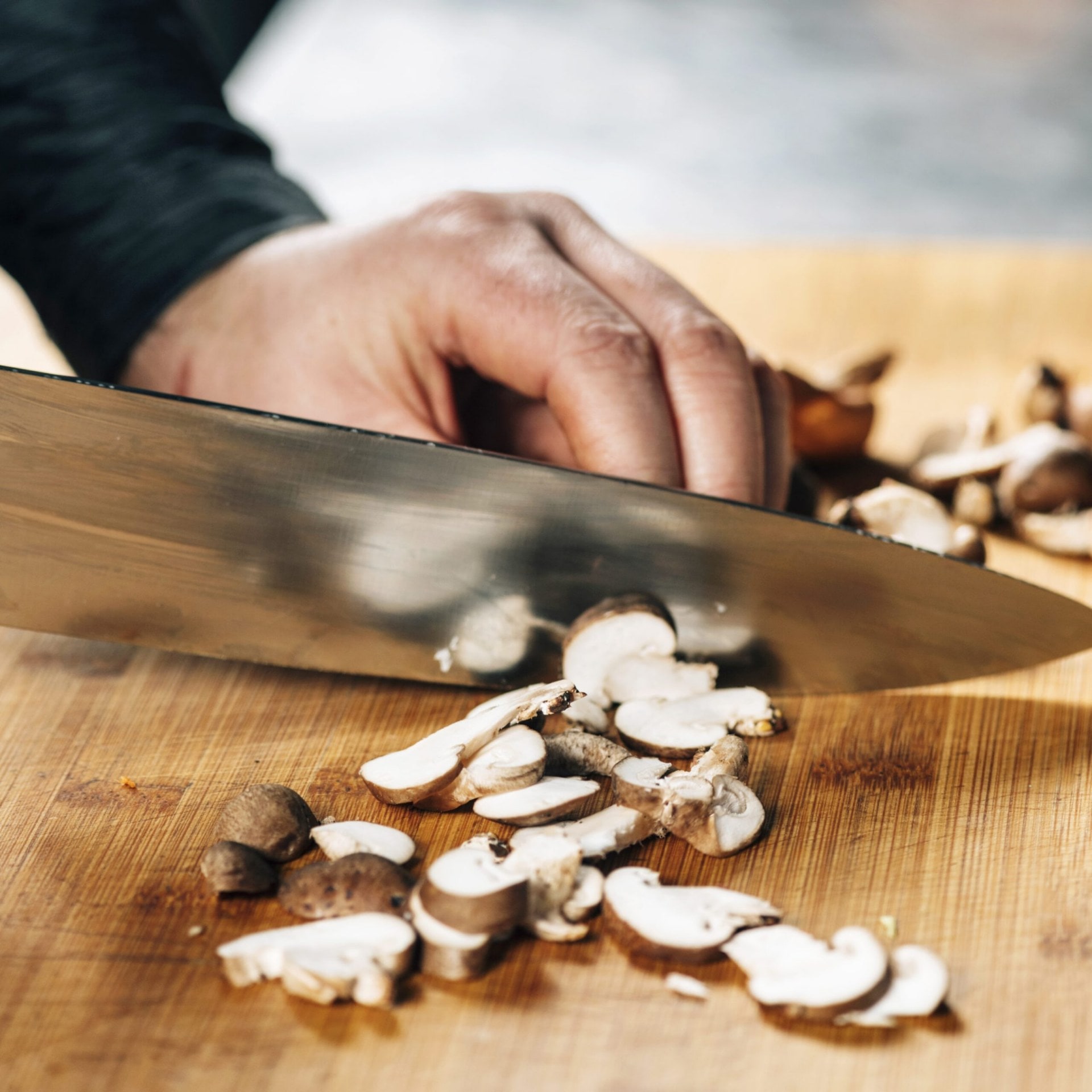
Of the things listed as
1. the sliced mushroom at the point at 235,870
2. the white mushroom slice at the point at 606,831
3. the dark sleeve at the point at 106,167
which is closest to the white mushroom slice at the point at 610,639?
the white mushroom slice at the point at 606,831

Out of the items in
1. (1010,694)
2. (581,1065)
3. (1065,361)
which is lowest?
(1065,361)

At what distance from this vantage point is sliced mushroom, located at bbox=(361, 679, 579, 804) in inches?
49.2

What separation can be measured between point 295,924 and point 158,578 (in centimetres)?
49

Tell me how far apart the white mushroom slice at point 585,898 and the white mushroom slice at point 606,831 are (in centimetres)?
3

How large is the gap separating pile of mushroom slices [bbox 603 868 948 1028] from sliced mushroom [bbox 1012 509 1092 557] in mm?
887

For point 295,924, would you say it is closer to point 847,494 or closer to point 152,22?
point 847,494

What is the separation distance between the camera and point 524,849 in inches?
45.3

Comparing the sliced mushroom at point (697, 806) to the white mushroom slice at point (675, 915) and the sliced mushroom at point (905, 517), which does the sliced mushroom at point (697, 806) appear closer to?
the white mushroom slice at point (675, 915)

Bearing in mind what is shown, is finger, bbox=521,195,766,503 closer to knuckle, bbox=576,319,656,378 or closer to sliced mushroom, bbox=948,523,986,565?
knuckle, bbox=576,319,656,378

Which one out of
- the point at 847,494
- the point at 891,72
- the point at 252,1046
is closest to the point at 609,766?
the point at 252,1046

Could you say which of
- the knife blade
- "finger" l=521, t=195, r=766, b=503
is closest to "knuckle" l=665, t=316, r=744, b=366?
"finger" l=521, t=195, r=766, b=503

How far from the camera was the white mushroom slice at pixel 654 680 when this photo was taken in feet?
4.62

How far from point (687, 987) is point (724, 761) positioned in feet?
0.90

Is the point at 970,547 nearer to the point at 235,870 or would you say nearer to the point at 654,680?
the point at 654,680
